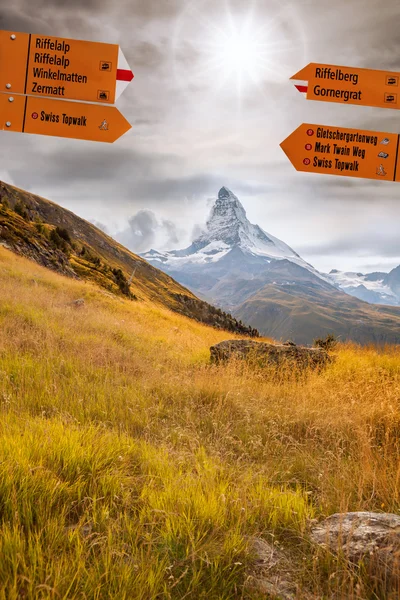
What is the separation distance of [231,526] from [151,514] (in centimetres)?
56

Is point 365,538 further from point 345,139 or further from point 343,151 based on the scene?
point 345,139

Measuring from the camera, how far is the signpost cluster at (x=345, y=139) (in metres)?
6.80

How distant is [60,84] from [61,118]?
681 mm

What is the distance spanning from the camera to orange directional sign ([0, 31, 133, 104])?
22.1 feet

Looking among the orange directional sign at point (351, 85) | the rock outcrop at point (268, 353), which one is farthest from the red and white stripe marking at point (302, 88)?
the rock outcrop at point (268, 353)

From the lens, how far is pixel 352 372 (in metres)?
8.06

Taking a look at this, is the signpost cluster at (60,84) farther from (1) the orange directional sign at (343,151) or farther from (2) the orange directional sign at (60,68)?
(1) the orange directional sign at (343,151)

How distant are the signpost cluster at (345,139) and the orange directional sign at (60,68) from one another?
151 inches

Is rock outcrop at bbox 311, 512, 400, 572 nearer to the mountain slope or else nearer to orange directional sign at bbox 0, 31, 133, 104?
orange directional sign at bbox 0, 31, 133, 104

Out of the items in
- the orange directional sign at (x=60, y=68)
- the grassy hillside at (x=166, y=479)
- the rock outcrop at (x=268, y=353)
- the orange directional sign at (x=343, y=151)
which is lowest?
the grassy hillside at (x=166, y=479)

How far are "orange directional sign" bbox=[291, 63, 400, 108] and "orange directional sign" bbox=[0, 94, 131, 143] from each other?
3.95 meters

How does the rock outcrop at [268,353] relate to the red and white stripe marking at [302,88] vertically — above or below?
below

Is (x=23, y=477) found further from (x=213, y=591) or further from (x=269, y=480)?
(x=269, y=480)

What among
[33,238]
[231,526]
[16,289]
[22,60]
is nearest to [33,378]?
[231,526]
